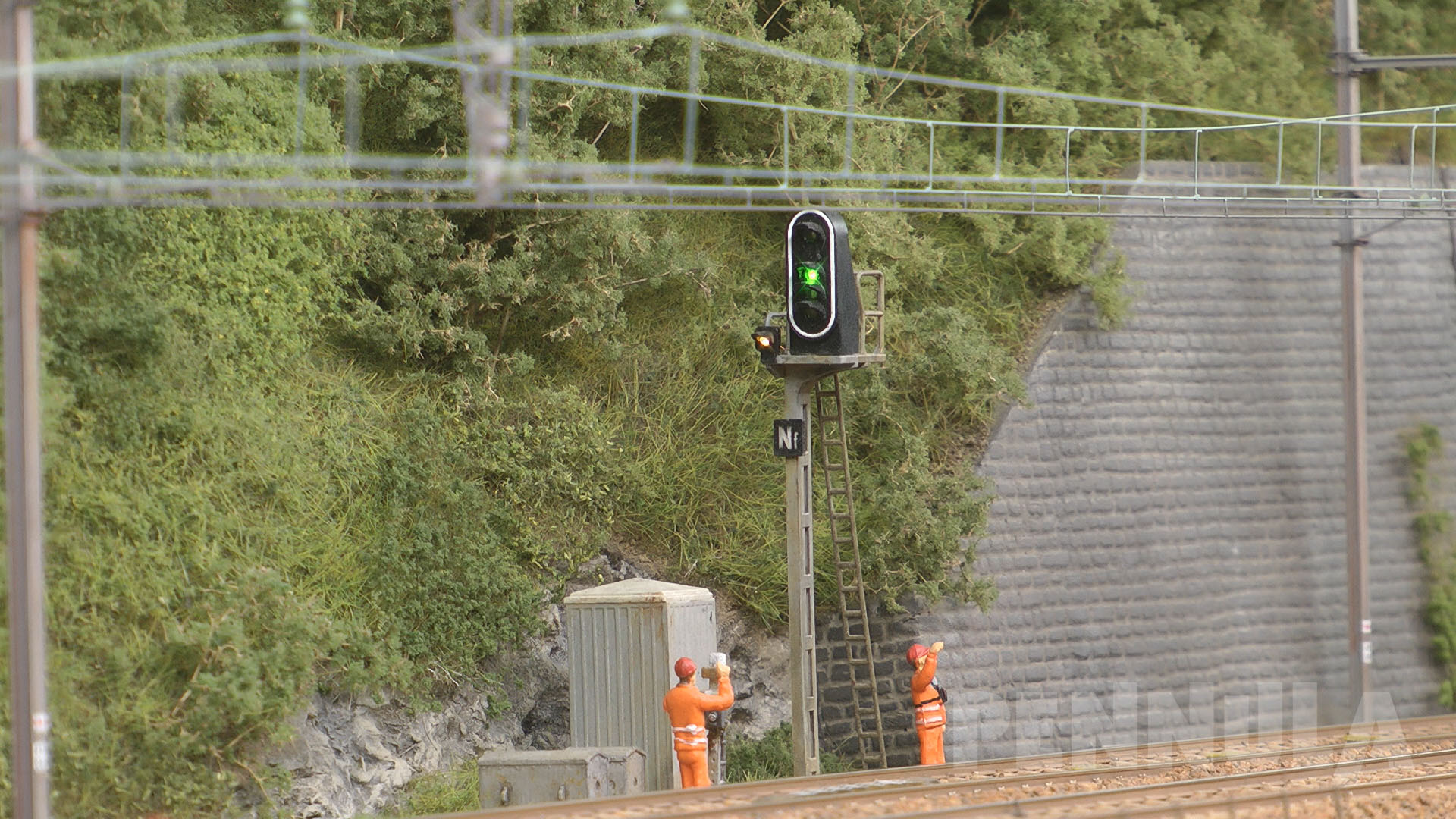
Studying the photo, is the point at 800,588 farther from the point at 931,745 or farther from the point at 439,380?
the point at 439,380

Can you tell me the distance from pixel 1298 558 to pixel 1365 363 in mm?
2918

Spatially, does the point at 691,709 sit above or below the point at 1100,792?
above

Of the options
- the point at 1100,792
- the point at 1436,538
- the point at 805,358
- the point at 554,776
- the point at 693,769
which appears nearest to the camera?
the point at 1100,792

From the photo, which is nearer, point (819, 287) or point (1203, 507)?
point (819, 287)

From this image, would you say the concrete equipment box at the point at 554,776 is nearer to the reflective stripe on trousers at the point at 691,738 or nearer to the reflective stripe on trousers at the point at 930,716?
the reflective stripe on trousers at the point at 691,738

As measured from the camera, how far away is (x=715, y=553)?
15.3 m

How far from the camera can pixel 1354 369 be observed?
1639cm

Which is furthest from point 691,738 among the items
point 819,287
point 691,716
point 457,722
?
point 819,287

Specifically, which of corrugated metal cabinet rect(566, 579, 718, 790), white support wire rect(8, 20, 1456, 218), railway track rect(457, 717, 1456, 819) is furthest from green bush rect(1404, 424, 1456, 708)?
corrugated metal cabinet rect(566, 579, 718, 790)

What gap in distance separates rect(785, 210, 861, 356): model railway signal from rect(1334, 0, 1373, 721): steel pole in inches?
293

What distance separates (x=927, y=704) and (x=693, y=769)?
8.10 feet

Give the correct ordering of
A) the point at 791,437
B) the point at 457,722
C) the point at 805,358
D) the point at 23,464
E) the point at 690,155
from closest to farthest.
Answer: the point at 23,464 < the point at 805,358 < the point at 791,437 < the point at 457,722 < the point at 690,155

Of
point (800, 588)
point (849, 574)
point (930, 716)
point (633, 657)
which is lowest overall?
Answer: point (930, 716)

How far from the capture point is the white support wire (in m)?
11.2
